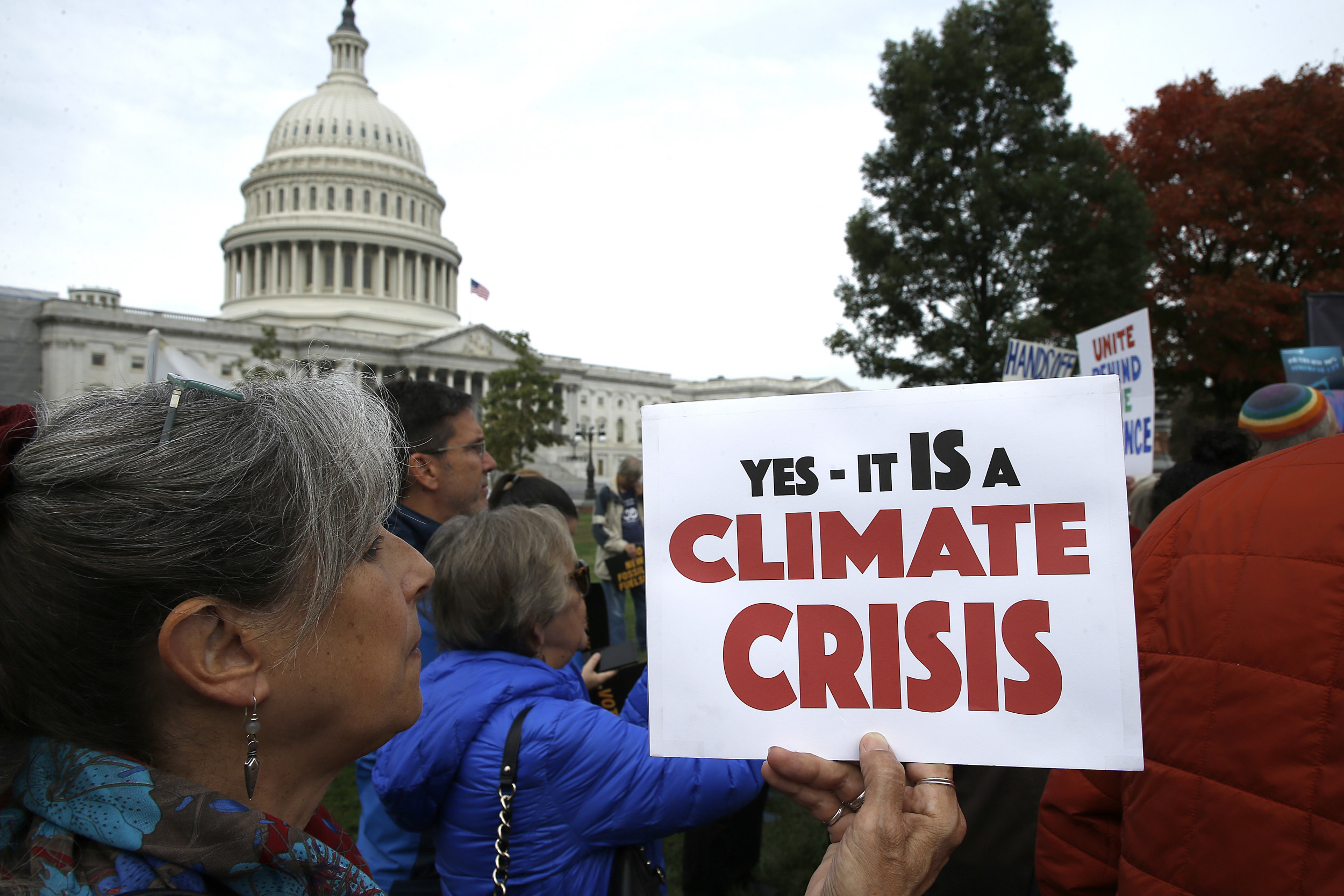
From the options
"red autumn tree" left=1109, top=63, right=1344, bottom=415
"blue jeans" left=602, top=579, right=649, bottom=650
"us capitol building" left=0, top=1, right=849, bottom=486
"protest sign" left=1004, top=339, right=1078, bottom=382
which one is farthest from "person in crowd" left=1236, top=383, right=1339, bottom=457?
"us capitol building" left=0, top=1, right=849, bottom=486

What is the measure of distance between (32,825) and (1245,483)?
6.35 feet

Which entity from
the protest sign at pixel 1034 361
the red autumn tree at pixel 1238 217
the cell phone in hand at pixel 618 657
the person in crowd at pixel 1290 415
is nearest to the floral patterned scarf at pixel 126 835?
the cell phone in hand at pixel 618 657

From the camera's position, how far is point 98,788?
1125 mm

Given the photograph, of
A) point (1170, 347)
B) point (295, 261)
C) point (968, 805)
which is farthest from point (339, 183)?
point (968, 805)

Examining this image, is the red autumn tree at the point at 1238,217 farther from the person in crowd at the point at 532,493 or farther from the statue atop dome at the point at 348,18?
the statue atop dome at the point at 348,18

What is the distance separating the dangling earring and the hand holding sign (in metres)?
0.81

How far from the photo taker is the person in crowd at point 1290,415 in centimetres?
302

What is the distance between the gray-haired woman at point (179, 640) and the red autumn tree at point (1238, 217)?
941 inches

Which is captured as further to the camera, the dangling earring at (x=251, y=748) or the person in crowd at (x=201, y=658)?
the dangling earring at (x=251, y=748)

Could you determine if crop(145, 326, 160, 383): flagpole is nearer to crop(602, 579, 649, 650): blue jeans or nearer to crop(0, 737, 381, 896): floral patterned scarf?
crop(0, 737, 381, 896): floral patterned scarf

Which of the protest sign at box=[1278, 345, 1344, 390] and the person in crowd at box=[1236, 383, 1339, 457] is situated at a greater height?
the protest sign at box=[1278, 345, 1344, 390]

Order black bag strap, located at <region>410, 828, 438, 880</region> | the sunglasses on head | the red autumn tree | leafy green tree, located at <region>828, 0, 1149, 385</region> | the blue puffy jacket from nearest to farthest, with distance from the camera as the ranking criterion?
1. the blue puffy jacket
2. black bag strap, located at <region>410, 828, 438, 880</region>
3. the sunglasses on head
4. leafy green tree, located at <region>828, 0, 1149, 385</region>
5. the red autumn tree

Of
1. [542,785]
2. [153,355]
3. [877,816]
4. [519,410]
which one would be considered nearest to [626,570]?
[153,355]

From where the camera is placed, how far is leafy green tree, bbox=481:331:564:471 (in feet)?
148
